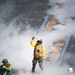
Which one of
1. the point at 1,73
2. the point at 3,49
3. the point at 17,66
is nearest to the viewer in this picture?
the point at 1,73

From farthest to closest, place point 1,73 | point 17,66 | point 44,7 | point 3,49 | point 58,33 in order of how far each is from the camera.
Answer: point 44,7 → point 58,33 → point 3,49 → point 17,66 → point 1,73

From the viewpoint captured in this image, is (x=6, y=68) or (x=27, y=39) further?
(x=27, y=39)

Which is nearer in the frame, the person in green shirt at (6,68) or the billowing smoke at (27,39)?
the person in green shirt at (6,68)

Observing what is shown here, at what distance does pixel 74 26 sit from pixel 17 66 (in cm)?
465

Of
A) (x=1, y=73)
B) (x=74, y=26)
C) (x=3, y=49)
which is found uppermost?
(x=74, y=26)

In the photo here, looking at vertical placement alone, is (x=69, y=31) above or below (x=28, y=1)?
below

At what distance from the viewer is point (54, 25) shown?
59.0 ft

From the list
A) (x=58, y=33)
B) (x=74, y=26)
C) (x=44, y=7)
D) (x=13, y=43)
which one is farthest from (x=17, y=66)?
(x=44, y=7)

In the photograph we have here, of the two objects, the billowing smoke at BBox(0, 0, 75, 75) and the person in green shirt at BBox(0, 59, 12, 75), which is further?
the billowing smoke at BBox(0, 0, 75, 75)

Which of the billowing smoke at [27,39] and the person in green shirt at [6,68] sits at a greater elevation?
the billowing smoke at [27,39]

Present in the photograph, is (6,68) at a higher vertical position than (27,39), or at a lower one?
lower

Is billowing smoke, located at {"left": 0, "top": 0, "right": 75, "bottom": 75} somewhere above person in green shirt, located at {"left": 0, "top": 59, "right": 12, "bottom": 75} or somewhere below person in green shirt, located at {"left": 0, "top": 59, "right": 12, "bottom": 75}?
above

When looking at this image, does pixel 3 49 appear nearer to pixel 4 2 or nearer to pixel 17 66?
pixel 17 66

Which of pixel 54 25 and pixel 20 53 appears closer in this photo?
pixel 20 53
